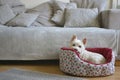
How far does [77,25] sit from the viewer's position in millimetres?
2787

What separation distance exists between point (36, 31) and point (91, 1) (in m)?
1.16

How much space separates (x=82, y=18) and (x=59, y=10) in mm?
392

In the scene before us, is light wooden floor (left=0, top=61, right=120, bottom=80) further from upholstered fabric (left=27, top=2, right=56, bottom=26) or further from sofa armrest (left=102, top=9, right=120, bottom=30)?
upholstered fabric (left=27, top=2, right=56, bottom=26)

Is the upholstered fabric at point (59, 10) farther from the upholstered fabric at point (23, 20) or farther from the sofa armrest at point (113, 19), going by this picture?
the sofa armrest at point (113, 19)

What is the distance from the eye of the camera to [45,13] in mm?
3029

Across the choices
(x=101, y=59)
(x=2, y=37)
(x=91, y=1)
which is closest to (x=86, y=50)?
(x=101, y=59)

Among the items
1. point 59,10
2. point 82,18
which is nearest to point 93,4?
point 82,18

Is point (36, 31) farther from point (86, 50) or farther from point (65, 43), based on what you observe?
point (86, 50)

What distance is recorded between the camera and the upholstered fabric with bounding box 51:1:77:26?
9.59ft

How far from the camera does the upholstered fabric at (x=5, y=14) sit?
2826 mm

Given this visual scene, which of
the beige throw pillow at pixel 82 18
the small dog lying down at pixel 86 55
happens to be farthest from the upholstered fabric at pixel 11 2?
the small dog lying down at pixel 86 55

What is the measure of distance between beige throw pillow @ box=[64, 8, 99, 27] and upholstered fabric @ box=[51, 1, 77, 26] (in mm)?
108

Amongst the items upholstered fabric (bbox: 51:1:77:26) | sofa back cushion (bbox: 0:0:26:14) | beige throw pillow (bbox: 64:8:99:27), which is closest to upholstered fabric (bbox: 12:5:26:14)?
sofa back cushion (bbox: 0:0:26:14)

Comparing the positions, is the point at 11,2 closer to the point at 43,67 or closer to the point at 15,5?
the point at 15,5
